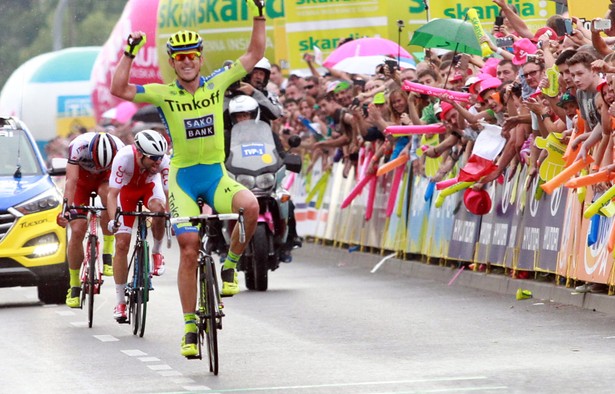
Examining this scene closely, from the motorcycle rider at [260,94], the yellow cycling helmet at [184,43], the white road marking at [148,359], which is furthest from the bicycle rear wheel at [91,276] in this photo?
the yellow cycling helmet at [184,43]

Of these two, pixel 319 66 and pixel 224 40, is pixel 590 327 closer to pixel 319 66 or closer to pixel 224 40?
pixel 319 66

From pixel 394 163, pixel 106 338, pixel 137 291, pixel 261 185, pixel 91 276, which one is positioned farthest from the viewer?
pixel 394 163

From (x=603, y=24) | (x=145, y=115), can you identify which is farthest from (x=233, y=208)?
(x=145, y=115)

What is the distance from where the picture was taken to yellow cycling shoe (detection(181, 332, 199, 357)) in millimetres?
12305

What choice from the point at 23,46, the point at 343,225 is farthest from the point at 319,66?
the point at 23,46

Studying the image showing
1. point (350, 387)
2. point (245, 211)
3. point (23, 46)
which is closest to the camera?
point (350, 387)

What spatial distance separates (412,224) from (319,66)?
21.3 ft

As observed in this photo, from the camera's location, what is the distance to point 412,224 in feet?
71.2

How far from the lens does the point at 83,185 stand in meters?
16.8

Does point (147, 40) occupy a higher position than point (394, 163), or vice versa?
point (147, 40)

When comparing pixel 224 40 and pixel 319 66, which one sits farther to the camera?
pixel 224 40

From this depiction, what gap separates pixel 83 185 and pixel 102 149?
63cm

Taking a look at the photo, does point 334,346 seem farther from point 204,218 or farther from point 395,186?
point 395,186

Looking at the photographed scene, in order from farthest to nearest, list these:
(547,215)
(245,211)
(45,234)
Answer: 1. (45,234)
2. (547,215)
3. (245,211)
